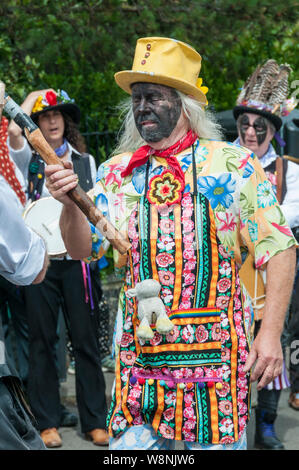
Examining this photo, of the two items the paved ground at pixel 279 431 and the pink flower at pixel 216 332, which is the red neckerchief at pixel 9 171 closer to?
the paved ground at pixel 279 431

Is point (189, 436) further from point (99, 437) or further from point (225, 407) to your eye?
point (99, 437)

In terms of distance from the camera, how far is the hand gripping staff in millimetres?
3055

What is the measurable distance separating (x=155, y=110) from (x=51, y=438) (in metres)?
2.77

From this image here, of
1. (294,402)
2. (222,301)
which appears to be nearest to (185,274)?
(222,301)

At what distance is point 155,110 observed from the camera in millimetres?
3510

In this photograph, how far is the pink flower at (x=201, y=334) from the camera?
11.0ft

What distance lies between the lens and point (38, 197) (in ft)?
18.5

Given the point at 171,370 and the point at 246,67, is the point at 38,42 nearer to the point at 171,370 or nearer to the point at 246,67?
the point at 246,67

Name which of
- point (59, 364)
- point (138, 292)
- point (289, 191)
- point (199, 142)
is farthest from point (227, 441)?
point (59, 364)

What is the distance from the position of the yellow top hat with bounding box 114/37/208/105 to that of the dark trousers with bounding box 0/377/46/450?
1262 millimetres

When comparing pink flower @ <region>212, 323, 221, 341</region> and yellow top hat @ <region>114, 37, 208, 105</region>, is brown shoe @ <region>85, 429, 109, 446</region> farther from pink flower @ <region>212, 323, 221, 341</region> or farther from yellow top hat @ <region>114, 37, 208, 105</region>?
yellow top hat @ <region>114, 37, 208, 105</region>

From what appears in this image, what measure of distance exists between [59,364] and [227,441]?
136 inches

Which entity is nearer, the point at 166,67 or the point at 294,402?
the point at 166,67

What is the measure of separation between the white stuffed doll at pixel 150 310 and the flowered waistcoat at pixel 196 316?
0.23ft
